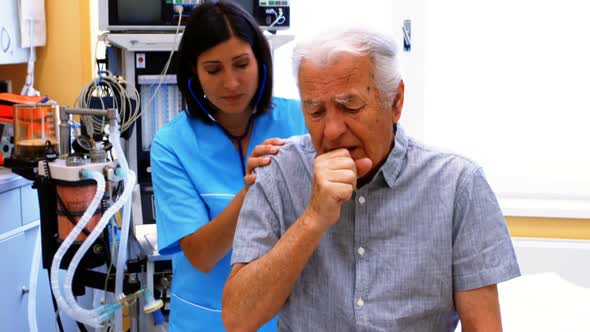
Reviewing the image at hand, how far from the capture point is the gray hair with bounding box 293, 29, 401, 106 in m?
1.16

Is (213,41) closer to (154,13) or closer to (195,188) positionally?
(195,188)

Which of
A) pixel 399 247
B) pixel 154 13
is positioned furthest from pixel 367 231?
pixel 154 13

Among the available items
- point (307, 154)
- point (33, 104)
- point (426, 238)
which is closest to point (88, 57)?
point (33, 104)

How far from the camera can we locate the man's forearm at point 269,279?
3.81 ft

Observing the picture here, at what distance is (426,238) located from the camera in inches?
48.6

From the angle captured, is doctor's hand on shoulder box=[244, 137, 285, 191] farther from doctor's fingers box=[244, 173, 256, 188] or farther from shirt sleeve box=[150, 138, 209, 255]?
shirt sleeve box=[150, 138, 209, 255]

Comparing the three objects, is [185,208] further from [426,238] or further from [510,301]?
[510,301]

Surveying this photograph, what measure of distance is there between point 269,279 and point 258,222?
5.5 inches

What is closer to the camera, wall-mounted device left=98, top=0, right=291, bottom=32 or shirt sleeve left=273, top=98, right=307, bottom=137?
shirt sleeve left=273, top=98, right=307, bottom=137

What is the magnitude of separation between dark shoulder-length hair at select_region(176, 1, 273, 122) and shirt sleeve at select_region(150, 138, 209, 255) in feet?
0.49

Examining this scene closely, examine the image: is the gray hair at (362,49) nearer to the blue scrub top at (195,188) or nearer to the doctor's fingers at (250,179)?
the doctor's fingers at (250,179)

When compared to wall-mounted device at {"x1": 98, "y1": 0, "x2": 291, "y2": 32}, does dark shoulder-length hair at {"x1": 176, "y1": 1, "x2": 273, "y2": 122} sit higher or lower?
lower

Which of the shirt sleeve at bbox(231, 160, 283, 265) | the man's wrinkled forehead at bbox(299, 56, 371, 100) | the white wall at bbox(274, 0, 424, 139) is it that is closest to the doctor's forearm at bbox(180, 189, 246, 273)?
the shirt sleeve at bbox(231, 160, 283, 265)

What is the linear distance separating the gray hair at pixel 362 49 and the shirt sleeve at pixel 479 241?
258 mm
